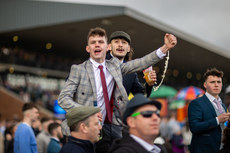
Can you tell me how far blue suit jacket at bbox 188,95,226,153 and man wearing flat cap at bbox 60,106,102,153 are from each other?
221cm

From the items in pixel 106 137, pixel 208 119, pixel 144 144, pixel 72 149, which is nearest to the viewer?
pixel 144 144

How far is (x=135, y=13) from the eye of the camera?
82.6ft

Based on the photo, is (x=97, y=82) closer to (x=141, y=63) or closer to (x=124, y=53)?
(x=141, y=63)

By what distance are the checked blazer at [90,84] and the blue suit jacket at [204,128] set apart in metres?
1.59

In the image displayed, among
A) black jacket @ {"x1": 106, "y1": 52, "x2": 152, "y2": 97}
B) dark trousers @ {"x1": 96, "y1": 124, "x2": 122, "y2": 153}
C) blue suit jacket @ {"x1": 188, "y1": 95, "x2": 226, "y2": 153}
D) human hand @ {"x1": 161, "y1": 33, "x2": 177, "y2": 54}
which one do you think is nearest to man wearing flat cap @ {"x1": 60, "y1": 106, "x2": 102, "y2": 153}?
dark trousers @ {"x1": 96, "y1": 124, "x2": 122, "y2": 153}

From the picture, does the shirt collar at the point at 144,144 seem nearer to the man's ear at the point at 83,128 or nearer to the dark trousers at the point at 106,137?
the man's ear at the point at 83,128

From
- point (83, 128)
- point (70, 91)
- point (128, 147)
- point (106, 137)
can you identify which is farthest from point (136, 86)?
point (128, 147)

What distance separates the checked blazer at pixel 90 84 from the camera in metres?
4.89

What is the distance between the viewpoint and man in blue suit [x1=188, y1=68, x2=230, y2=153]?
19.7ft

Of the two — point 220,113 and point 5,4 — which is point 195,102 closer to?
point 220,113

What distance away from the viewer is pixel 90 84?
5004mm

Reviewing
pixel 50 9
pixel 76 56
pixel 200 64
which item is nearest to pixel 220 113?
pixel 50 9

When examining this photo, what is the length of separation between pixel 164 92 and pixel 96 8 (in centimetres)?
748

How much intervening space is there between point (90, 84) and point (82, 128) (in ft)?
2.53
